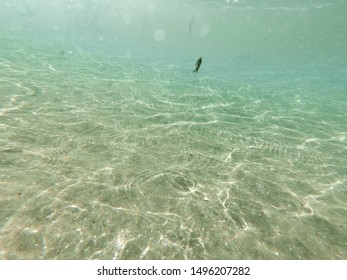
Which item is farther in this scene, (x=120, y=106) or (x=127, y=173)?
(x=120, y=106)

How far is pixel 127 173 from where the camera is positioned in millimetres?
6148

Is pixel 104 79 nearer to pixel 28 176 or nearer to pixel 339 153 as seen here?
pixel 28 176

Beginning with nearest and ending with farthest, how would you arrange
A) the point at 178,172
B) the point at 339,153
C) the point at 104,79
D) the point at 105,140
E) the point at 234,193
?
the point at 234,193, the point at 178,172, the point at 105,140, the point at 339,153, the point at 104,79

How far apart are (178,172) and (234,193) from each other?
157 cm

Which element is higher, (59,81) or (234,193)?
(59,81)

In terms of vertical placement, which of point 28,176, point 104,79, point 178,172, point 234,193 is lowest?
point 234,193

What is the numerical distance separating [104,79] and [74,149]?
1097 centimetres

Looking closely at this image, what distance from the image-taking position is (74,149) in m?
6.89

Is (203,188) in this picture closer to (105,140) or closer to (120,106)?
(105,140)

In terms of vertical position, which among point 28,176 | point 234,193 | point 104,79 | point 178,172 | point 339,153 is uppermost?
point 104,79

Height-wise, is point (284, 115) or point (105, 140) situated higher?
point (105, 140)

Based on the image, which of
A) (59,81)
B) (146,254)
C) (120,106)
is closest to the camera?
(146,254)
